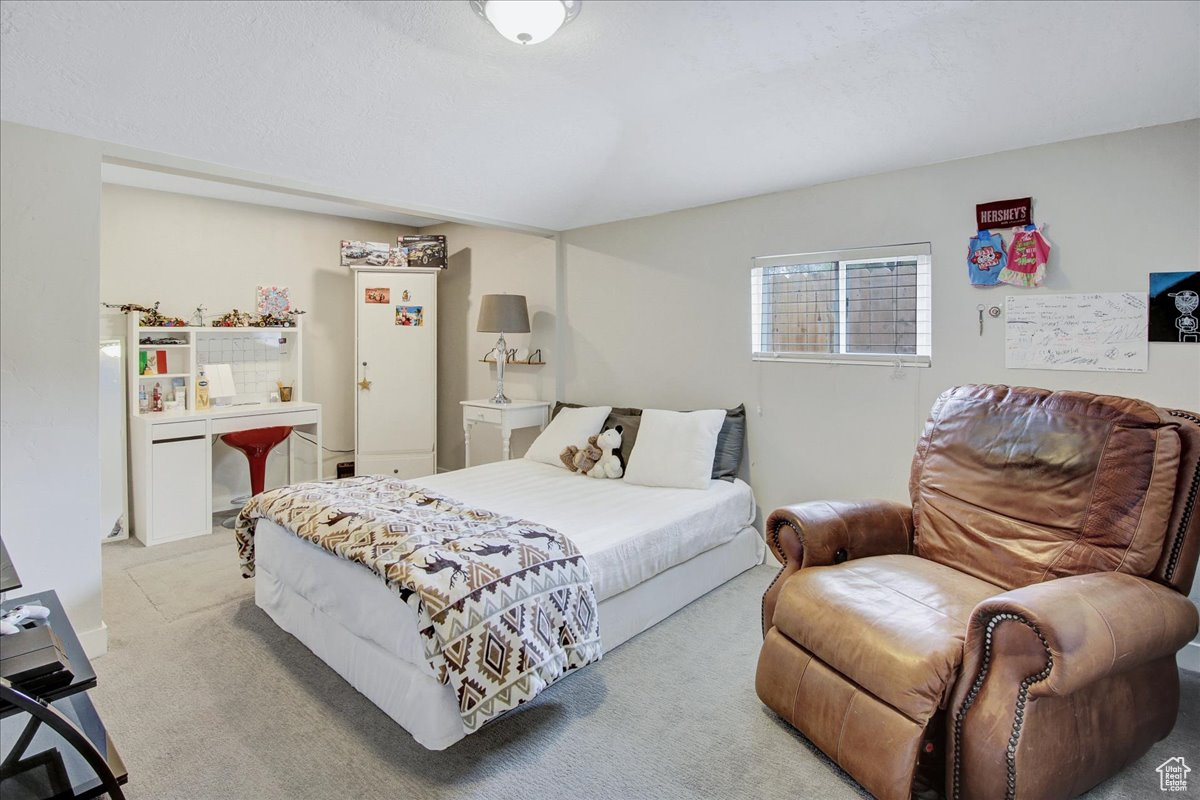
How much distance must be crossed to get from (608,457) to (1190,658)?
264cm

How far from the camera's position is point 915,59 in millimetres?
2262

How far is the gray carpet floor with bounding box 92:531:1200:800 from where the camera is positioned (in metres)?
1.79

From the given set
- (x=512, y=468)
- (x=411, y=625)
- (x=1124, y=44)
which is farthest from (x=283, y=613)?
(x=1124, y=44)

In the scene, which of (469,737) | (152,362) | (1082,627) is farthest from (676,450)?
(152,362)

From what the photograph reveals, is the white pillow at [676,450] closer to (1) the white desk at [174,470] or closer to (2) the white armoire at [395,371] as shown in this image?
(2) the white armoire at [395,371]

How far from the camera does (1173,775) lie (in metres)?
1.83

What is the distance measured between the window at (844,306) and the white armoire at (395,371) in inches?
112

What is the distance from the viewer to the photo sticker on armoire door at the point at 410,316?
507 centimetres

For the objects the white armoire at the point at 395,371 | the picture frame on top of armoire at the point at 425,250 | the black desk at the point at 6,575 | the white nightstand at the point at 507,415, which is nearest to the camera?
the black desk at the point at 6,575

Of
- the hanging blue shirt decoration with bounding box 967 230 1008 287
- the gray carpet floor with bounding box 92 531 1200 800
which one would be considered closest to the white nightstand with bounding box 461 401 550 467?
the gray carpet floor with bounding box 92 531 1200 800

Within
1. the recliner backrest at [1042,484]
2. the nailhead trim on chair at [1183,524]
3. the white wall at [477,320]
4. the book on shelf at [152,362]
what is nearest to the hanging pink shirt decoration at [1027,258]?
the recliner backrest at [1042,484]

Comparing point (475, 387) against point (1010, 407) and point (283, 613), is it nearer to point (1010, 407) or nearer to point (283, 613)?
point (283, 613)

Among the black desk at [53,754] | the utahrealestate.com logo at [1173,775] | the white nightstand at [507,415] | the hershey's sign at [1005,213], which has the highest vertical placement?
the hershey's sign at [1005,213]

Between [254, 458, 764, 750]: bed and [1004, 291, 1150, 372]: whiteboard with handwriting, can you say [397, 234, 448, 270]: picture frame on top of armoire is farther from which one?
[1004, 291, 1150, 372]: whiteboard with handwriting
